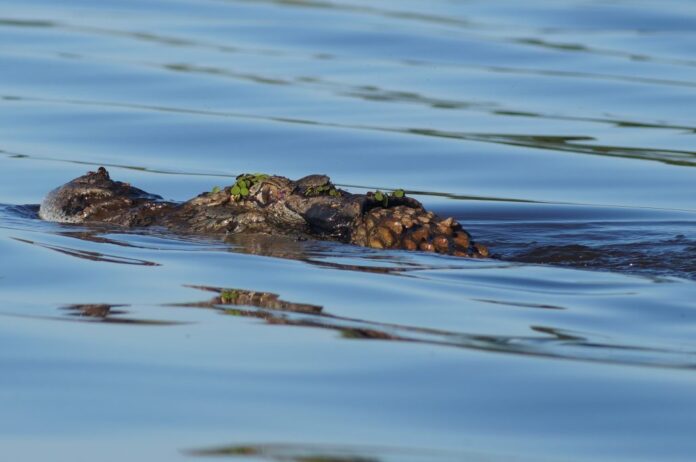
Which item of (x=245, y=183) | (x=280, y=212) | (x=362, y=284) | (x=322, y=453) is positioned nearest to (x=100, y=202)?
(x=245, y=183)

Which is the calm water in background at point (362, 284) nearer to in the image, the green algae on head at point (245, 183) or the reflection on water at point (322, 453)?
the reflection on water at point (322, 453)

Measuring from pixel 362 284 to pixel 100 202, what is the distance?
2.05 metres

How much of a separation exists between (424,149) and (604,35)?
8.54 m

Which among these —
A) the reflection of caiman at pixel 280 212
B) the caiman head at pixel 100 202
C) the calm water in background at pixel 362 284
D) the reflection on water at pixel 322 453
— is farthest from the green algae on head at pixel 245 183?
the reflection on water at pixel 322 453

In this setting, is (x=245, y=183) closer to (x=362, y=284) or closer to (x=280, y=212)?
(x=280, y=212)

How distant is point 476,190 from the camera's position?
12148mm

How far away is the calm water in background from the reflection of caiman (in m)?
0.16

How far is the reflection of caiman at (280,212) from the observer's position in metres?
7.92

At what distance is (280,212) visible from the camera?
8188 millimetres

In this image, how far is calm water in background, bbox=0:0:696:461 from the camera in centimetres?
504

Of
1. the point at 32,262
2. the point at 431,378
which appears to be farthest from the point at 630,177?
the point at 431,378

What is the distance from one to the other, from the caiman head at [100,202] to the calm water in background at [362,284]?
0.17 m

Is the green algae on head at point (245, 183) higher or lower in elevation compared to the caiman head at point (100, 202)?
higher

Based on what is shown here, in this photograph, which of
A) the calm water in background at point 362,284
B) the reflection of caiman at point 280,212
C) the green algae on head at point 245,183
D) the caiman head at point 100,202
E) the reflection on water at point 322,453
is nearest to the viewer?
the reflection on water at point 322,453
